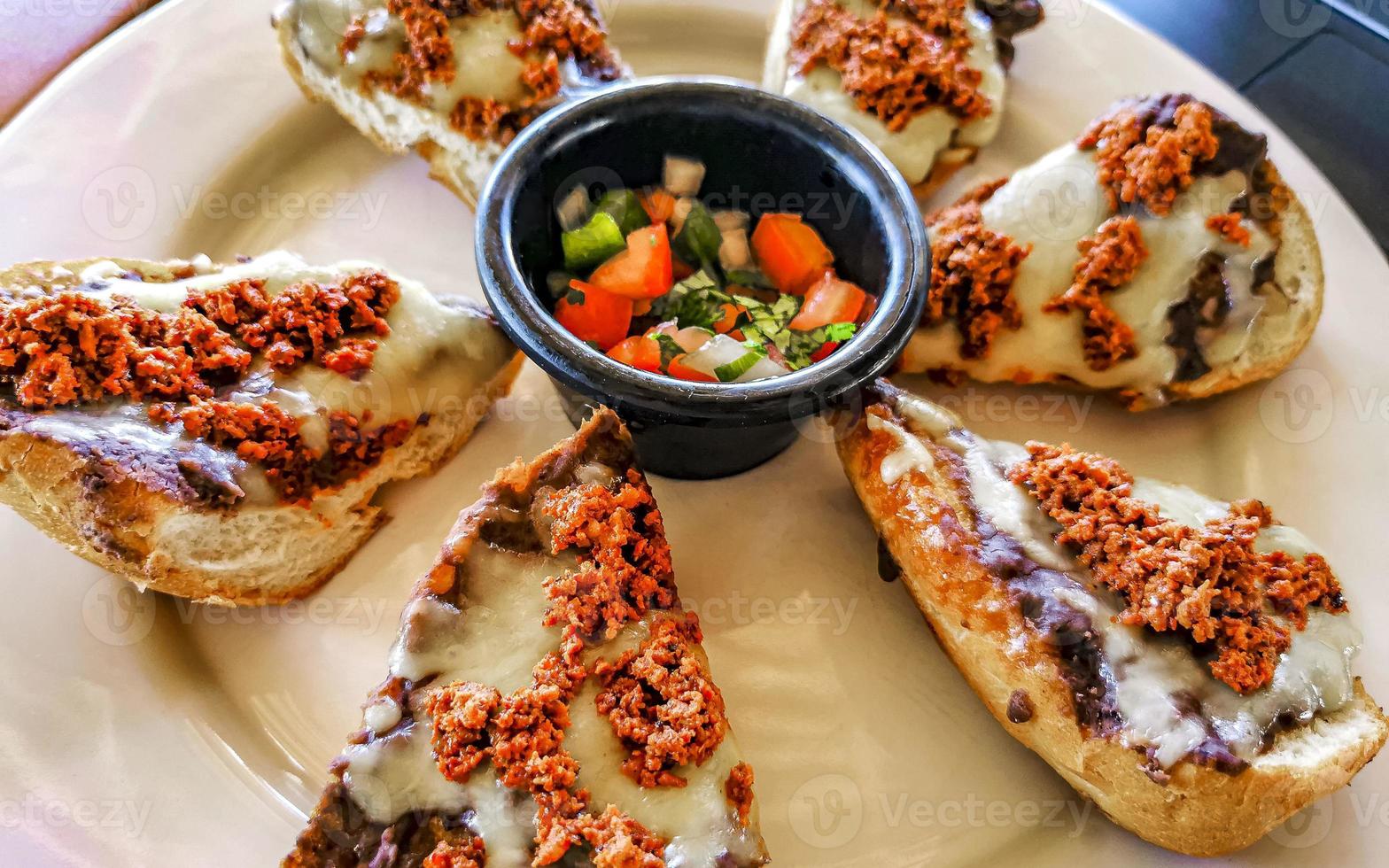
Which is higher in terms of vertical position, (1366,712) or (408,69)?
(408,69)

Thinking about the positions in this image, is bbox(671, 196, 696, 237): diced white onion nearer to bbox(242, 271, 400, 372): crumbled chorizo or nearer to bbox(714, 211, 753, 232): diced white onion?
bbox(714, 211, 753, 232): diced white onion

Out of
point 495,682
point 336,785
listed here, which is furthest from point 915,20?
point 336,785

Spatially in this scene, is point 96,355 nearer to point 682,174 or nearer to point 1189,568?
point 682,174

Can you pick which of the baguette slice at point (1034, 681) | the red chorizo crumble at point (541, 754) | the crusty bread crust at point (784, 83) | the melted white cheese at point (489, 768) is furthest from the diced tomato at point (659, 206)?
the red chorizo crumble at point (541, 754)

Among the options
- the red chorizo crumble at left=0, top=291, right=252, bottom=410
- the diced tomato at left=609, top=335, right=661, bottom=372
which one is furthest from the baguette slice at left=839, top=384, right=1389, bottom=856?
the red chorizo crumble at left=0, top=291, right=252, bottom=410

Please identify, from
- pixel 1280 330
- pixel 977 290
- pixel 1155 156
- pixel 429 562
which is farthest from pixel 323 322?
pixel 1280 330

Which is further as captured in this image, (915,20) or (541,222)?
(915,20)

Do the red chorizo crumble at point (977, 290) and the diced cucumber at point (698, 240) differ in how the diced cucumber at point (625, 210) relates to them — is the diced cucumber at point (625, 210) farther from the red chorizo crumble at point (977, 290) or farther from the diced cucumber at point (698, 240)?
the red chorizo crumble at point (977, 290)

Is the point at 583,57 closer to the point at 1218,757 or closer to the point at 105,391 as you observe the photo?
the point at 105,391
